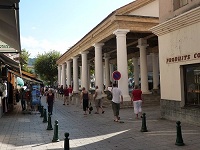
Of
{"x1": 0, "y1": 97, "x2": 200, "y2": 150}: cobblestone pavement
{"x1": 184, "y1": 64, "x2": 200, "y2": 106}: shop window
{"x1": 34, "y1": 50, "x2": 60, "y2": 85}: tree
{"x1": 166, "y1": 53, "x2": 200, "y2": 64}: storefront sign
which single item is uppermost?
{"x1": 34, "y1": 50, "x2": 60, "y2": 85}: tree

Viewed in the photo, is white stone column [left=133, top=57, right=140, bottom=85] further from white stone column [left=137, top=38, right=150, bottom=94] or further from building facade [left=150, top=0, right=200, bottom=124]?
building facade [left=150, top=0, right=200, bottom=124]

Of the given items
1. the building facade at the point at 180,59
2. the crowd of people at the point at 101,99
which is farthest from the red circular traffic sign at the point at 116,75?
the building facade at the point at 180,59

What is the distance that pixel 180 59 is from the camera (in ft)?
34.5

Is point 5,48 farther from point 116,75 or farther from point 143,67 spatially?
point 143,67

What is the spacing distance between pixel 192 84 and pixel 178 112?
4.35ft

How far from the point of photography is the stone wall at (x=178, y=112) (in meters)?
9.72

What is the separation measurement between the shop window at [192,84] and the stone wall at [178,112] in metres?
0.38

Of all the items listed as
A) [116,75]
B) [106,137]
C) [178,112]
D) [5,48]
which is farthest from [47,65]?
[106,137]

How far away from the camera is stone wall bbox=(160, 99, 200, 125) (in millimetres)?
9717

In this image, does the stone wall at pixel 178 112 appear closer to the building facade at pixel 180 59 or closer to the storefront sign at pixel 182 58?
the building facade at pixel 180 59

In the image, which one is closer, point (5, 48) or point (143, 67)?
point (5, 48)

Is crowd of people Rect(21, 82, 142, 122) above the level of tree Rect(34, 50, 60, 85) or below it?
below

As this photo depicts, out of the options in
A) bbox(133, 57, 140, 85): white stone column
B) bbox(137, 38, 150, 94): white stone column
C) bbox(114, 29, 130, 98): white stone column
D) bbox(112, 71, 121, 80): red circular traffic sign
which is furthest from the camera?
bbox(133, 57, 140, 85): white stone column

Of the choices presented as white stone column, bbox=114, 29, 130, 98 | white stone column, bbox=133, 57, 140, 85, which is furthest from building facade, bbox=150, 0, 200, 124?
white stone column, bbox=133, 57, 140, 85
